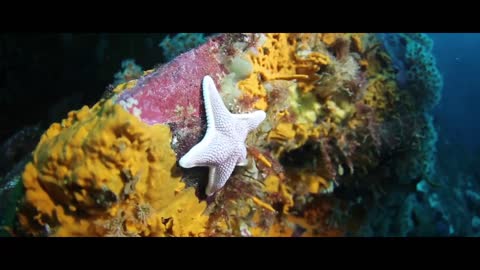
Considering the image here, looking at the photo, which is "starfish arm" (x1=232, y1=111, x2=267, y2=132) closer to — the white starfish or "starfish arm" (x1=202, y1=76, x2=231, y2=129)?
the white starfish

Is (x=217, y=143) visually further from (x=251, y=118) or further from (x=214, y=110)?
(x=251, y=118)

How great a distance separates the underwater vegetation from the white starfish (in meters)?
0.11

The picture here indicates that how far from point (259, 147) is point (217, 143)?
1.01 m

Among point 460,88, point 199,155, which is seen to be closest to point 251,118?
point 199,155

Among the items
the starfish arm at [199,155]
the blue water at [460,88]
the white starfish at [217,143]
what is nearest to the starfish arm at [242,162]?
the white starfish at [217,143]

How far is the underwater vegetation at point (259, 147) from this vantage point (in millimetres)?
2254

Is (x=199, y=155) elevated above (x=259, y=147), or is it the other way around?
(x=199, y=155)

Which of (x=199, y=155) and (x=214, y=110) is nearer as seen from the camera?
(x=199, y=155)

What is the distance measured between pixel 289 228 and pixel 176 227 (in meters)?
2.12

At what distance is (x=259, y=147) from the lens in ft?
11.6

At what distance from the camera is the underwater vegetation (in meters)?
2.25

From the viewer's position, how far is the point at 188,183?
2744 mm
